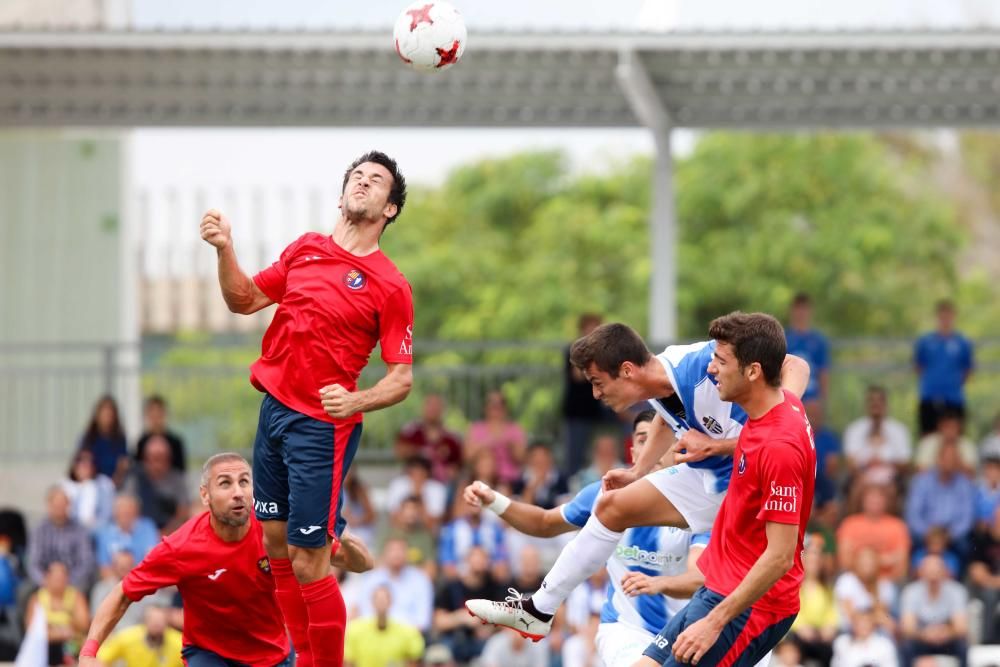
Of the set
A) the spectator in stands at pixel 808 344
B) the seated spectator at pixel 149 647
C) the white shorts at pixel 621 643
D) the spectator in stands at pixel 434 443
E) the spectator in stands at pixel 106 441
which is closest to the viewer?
the white shorts at pixel 621 643

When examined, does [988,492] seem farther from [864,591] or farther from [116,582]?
[116,582]

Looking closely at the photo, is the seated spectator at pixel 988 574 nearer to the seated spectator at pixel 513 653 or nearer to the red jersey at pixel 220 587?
the seated spectator at pixel 513 653

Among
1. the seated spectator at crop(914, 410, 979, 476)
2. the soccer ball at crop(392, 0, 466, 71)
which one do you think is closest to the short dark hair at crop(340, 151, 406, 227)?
the soccer ball at crop(392, 0, 466, 71)

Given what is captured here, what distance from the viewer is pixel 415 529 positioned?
16.2 meters

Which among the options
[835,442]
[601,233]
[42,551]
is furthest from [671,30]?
[601,233]

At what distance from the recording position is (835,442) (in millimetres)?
17344

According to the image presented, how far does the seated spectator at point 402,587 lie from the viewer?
1507cm

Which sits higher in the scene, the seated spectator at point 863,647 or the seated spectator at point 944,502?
the seated spectator at point 944,502

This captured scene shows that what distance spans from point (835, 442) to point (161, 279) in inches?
958

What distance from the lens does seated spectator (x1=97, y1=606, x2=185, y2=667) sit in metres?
13.3

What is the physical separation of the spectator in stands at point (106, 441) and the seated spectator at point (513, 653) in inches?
178

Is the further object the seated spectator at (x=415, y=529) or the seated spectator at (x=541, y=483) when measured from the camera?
the seated spectator at (x=541, y=483)

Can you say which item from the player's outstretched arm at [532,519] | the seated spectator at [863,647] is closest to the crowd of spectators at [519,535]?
the seated spectator at [863,647]

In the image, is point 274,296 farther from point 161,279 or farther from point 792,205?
point 161,279
